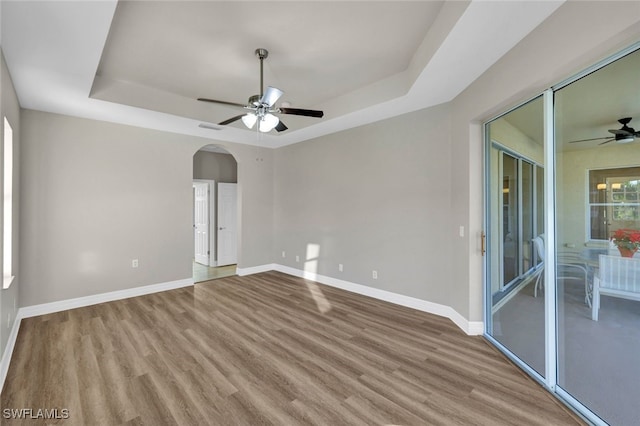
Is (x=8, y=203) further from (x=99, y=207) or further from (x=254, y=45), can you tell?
(x=254, y=45)

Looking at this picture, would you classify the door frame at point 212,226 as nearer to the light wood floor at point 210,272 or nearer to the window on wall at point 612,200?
the light wood floor at point 210,272

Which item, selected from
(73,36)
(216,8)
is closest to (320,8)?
(216,8)

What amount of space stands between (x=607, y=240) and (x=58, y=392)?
4.19 meters

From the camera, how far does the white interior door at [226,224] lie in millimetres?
6887

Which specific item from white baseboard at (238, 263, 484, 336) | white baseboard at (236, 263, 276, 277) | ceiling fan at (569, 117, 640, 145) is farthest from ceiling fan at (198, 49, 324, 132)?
white baseboard at (236, 263, 276, 277)

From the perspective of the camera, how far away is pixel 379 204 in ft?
14.1

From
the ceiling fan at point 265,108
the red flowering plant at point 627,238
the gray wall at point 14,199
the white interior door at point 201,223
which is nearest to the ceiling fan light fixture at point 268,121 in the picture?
the ceiling fan at point 265,108

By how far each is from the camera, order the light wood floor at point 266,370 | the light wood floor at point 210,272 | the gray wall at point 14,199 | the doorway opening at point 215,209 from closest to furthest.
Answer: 1. the light wood floor at point 266,370
2. the gray wall at point 14,199
3. the light wood floor at point 210,272
4. the doorway opening at point 215,209

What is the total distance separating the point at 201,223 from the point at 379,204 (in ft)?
16.2

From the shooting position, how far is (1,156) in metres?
2.13

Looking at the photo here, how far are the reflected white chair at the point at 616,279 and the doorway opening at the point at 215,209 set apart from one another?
615cm

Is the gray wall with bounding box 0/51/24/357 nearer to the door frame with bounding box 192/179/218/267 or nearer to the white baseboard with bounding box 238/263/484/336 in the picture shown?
the white baseboard with bounding box 238/263/484/336

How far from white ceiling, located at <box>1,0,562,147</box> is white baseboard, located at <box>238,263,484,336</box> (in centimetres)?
266

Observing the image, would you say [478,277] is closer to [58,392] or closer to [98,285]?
[58,392]
